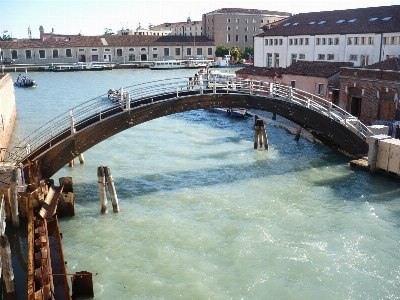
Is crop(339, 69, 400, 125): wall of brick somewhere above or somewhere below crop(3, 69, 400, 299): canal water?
above

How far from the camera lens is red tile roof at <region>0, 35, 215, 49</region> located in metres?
107

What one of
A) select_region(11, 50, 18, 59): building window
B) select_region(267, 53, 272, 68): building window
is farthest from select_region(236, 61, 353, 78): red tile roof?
select_region(11, 50, 18, 59): building window

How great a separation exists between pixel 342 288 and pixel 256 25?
113m

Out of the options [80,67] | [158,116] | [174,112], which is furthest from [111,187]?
[80,67]

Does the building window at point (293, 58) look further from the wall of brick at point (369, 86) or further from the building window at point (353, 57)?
the wall of brick at point (369, 86)

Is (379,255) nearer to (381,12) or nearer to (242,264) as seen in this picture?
(242,264)

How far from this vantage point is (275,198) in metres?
22.1

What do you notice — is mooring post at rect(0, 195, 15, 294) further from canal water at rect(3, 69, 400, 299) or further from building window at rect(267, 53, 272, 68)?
building window at rect(267, 53, 272, 68)

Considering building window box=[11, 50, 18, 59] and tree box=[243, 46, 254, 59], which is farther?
tree box=[243, 46, 254, 59]

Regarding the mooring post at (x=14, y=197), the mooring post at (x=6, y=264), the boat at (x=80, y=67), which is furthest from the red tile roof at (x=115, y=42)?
the mooring post at (x=6, y=264)

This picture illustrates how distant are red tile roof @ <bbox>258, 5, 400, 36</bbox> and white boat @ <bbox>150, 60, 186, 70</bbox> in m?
46.1

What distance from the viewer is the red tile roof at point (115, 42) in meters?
107

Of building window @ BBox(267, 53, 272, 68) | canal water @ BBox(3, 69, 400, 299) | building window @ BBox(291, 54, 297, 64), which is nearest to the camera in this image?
canal water @ BBox(3, 69, 400, 299)

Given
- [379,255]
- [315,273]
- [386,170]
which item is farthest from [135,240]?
[386,170]
